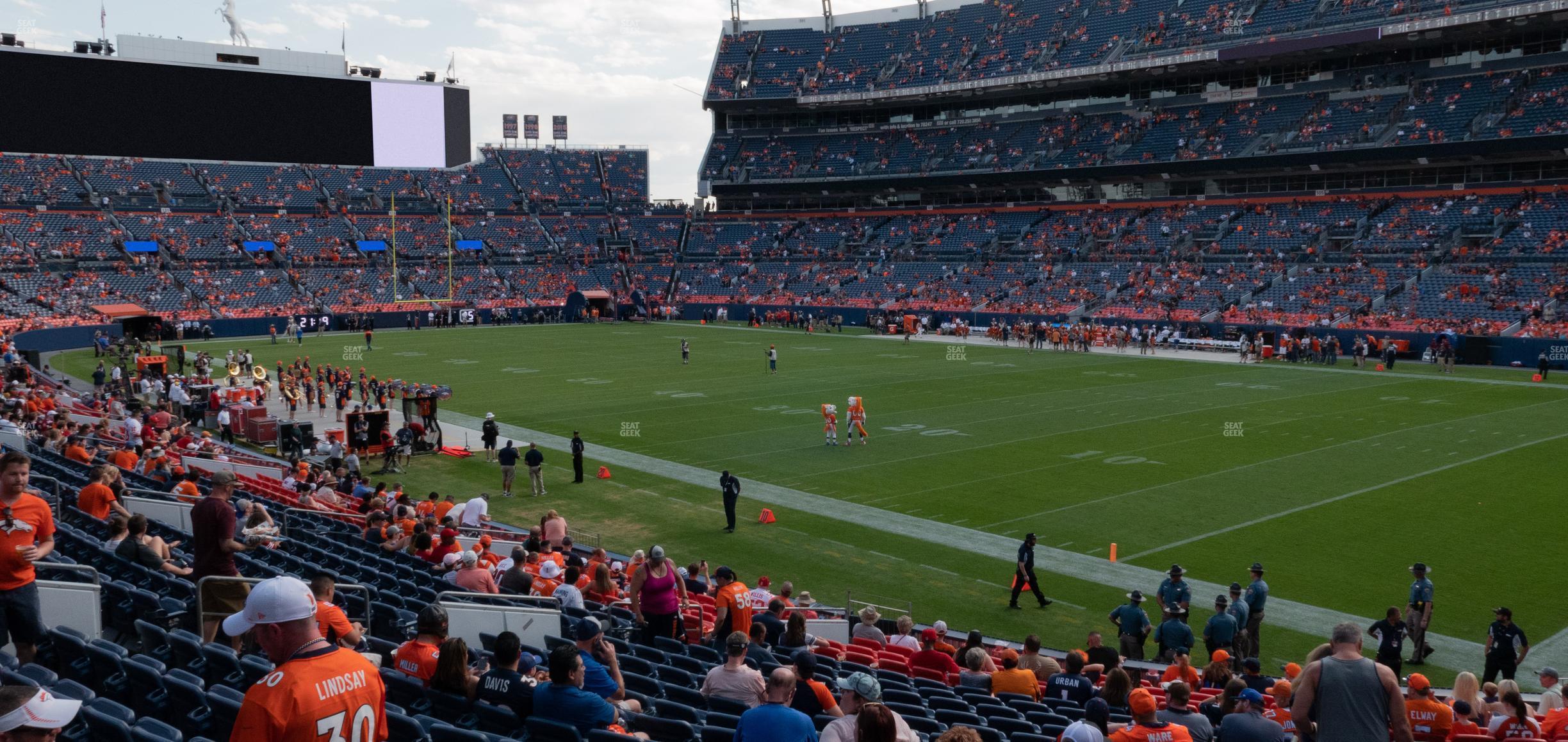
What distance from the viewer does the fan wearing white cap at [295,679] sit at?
3.87 m

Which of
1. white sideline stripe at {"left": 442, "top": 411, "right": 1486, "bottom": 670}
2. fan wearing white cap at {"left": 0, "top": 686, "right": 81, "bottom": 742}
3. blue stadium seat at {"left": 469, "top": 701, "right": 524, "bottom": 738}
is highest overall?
fan wearing white cap at {"left": 0, "top": 686, "right": 81, "bottom": 742}

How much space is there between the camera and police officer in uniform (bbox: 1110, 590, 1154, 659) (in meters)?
13.3

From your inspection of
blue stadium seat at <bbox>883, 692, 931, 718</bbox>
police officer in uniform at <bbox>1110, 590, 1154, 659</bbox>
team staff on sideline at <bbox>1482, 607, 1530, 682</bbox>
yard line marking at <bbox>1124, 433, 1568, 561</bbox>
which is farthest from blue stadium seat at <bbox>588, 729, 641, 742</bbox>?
yard line marking at <bbox>1124, 433, 1568, 561</bbox>

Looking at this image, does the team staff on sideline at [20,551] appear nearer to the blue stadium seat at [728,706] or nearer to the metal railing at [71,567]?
the metal railing at [71,567]

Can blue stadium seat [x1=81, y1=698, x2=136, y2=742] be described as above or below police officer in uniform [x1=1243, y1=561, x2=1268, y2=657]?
above

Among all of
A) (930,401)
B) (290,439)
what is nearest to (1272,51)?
(930,401)

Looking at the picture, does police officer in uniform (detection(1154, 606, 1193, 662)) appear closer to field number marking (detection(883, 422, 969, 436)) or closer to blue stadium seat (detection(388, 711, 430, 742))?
blue stadium seat (detection(388, 711, 430, 742))

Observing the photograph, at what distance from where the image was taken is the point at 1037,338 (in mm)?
56156

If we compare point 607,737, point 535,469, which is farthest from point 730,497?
point 607,737

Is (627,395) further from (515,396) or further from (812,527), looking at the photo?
(812,527)

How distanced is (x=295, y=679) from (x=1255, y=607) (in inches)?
493

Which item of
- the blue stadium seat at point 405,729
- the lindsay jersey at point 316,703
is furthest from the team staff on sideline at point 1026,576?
the lindsay jersey at point 316,703

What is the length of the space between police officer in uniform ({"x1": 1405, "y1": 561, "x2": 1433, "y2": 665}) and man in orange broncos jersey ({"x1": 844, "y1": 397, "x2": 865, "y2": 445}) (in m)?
14.7

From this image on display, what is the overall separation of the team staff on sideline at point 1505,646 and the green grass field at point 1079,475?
106 cm
